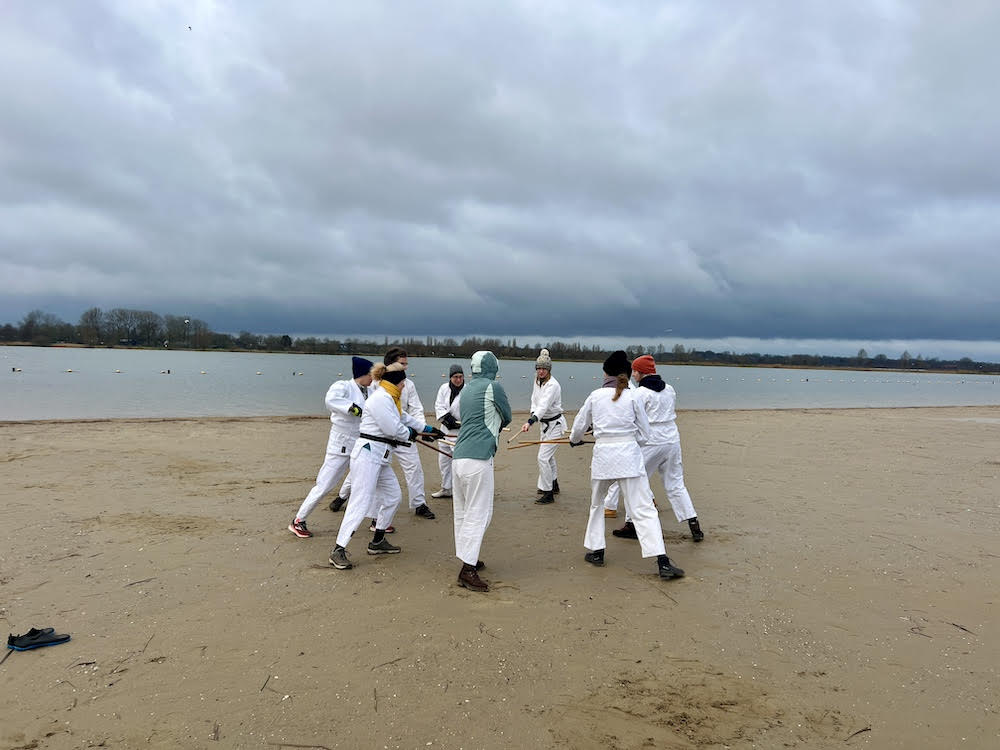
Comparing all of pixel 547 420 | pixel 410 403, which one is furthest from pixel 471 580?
pixel 547 420

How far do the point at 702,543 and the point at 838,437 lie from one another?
1347 centimetres

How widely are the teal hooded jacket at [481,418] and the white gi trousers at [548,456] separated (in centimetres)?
365

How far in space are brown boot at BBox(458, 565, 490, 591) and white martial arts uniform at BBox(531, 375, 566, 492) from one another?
12.2 feet

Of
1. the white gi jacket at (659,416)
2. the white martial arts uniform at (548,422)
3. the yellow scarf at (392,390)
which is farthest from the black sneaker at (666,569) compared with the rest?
the white martial arts uniform at (548,422)

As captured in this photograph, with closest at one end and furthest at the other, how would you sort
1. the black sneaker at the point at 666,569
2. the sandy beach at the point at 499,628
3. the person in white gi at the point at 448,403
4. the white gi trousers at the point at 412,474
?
the sandy beach at the point at 499,628 → the black sneaker at the point at 666,569 → the white gi trousers at the point at 412,474 → the person in white gi at the point at 448,403

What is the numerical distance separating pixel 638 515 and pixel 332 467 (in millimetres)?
3490

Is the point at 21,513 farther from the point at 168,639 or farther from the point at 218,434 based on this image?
the point at 218,434

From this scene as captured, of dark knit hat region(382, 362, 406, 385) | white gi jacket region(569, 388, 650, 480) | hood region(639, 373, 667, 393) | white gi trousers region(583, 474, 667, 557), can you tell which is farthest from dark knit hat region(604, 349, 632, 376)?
dark knit hat region(382, 362, 406, 385)

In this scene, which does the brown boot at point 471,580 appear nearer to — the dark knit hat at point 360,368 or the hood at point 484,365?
the hood at point 484,365

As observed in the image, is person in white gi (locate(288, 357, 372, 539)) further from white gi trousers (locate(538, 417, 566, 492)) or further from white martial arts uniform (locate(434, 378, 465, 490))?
white gi trousers (locate(538, 417, 566, 492))

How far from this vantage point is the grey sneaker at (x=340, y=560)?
5598 mm

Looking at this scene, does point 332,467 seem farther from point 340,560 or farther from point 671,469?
point 671,469

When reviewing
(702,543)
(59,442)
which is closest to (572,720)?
(702,543)

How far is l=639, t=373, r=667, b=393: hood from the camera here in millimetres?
6840
